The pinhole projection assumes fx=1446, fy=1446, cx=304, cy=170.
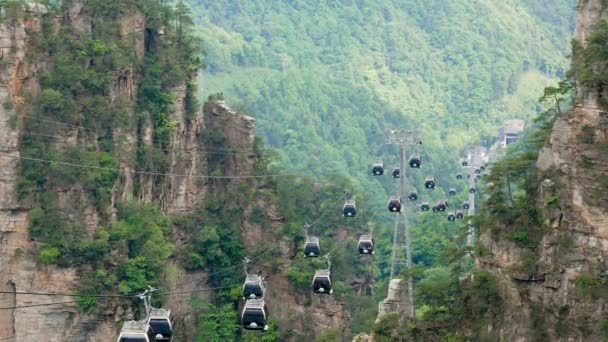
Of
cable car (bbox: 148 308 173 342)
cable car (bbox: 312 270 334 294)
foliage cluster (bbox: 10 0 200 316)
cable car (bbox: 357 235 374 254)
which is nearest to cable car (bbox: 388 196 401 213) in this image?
cable car (bbox: 357 235 374 254)

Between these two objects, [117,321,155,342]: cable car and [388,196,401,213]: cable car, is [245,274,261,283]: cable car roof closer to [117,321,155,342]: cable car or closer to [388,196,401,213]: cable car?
[388,196,401,213]: cable car

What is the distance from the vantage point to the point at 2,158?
6222 cm

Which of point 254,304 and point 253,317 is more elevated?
point 254,304

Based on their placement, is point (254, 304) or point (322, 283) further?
point (322, 283)

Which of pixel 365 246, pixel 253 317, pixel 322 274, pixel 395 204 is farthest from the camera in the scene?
pixel 365 246

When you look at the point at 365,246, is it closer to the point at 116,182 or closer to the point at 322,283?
the point at 322,283

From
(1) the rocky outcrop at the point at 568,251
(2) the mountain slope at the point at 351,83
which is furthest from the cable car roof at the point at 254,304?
(2) the mountain slope at the point at 351,83

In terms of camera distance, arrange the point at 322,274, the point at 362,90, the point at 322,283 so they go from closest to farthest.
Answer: the point at 322,283, the point at 322,274, the point at 362,90

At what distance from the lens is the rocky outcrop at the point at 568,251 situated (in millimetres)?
42875

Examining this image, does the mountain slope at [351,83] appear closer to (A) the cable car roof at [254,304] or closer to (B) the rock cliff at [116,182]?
(B) the rock cliff at [116,182]

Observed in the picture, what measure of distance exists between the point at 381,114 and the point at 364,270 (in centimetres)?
8303

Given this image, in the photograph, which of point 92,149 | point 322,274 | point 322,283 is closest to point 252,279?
point 322,283

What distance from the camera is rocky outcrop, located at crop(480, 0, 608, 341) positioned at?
1688 inches

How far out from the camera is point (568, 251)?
43875 millimetres
